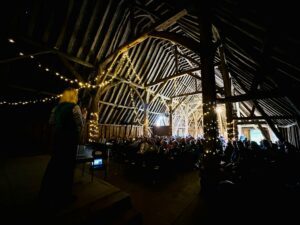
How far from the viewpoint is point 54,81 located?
270 inches

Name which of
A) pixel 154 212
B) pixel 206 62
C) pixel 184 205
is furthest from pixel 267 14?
pixel 154 212

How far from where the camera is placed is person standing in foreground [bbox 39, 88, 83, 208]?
1.93m

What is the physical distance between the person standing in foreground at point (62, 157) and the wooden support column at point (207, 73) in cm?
311

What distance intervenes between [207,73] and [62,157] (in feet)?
12.7

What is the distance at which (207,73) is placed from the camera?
4004mm

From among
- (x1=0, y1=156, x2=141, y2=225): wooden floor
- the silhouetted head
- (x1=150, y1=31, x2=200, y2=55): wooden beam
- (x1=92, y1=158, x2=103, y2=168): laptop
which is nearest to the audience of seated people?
(x1=92, y1=158, x2=103, y2=168): laptop

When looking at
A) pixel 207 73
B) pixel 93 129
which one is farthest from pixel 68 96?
pixel 93 129

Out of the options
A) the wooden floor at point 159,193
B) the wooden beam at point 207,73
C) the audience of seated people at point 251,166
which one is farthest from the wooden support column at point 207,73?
the wooden floor at point 159,193

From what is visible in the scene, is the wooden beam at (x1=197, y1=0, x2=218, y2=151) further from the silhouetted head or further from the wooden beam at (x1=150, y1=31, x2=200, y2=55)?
the silhouetted head

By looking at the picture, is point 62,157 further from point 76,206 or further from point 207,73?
point 207,73

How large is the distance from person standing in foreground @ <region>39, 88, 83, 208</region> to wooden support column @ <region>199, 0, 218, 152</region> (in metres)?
3.11

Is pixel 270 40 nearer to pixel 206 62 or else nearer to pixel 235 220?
pixel 206 62

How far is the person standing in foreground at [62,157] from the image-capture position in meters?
1.93

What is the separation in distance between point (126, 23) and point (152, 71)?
417cm
